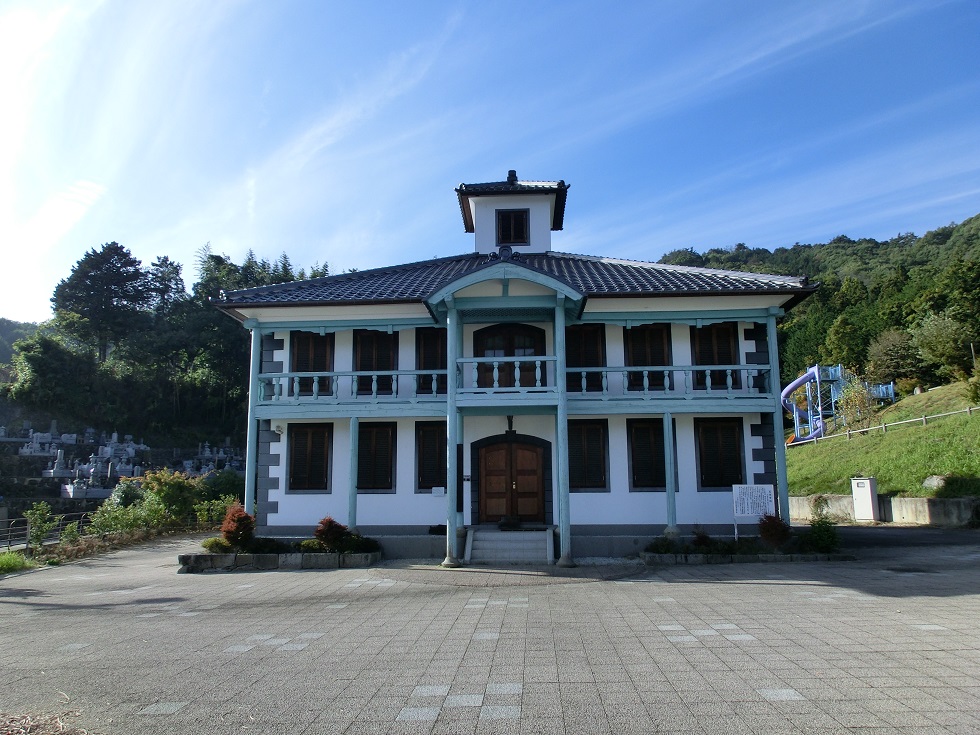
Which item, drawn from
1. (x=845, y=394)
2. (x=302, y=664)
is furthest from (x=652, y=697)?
(x=845, y=394)

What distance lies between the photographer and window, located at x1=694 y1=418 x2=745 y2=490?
1733cm

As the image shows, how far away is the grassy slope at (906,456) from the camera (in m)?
24.1

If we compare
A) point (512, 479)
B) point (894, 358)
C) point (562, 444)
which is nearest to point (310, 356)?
point (512, 479)

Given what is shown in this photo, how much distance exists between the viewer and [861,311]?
58188 millimetres

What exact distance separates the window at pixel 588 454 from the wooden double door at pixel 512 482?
0.82 metres

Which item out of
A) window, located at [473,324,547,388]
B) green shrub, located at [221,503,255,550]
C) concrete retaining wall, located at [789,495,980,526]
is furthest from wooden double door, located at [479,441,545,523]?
concrete retaining wall, located at [789,495,980,526]

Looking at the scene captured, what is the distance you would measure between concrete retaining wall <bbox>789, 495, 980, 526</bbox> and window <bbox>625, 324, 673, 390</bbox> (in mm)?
11584

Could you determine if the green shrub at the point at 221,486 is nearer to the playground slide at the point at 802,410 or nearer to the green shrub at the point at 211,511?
the green shrub at the point at 211,511

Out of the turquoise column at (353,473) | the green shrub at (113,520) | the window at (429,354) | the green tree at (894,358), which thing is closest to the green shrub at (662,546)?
the window at (429,354)

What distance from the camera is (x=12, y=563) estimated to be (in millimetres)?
15805

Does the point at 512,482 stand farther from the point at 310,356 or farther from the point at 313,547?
the point at 310,356

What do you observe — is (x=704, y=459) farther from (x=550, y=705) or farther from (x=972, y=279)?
(x=972, y=279)

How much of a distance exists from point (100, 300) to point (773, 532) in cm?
6234

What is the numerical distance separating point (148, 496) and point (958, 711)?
81.7 ft
